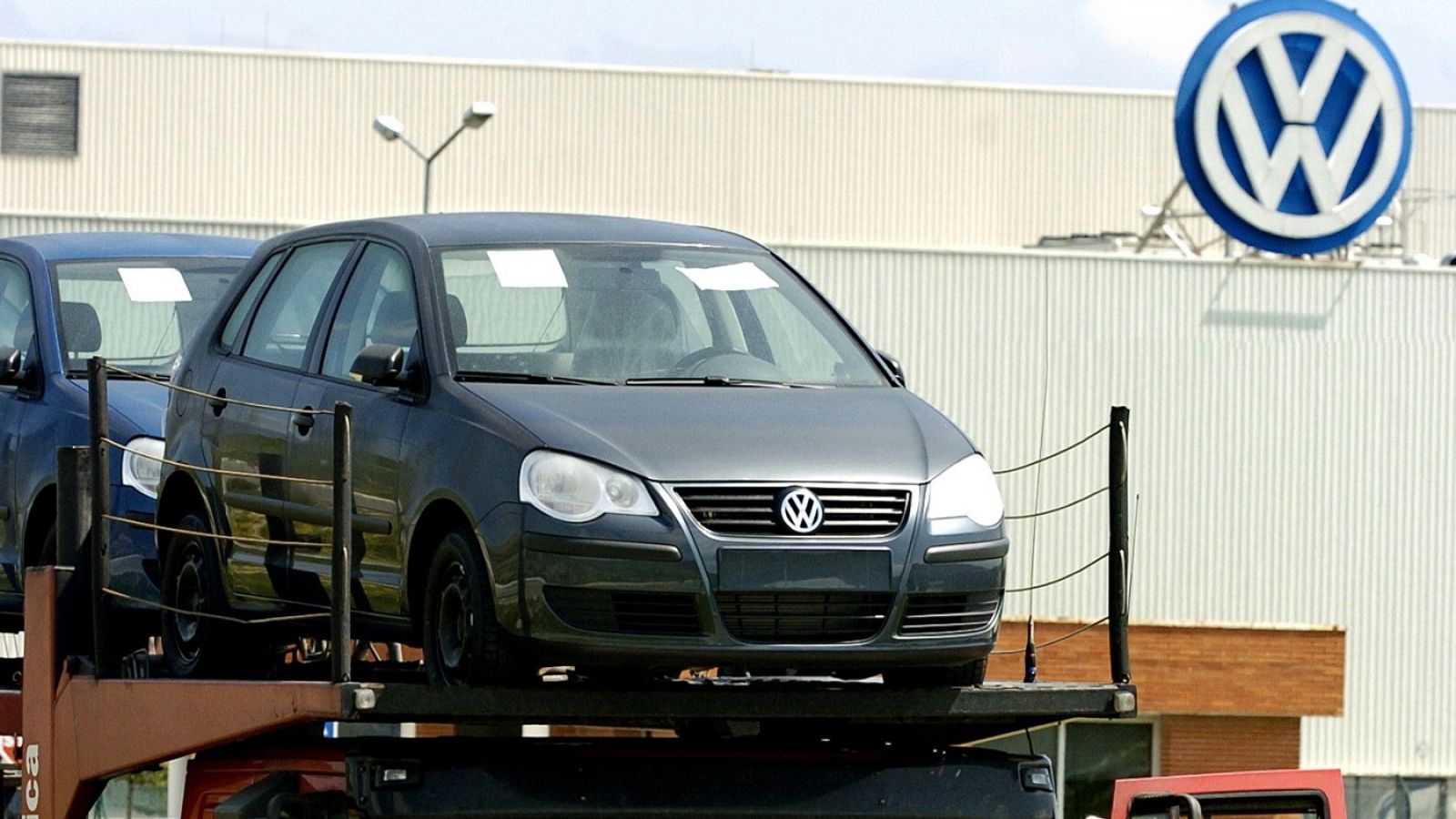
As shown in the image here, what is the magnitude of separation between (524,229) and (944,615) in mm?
1883

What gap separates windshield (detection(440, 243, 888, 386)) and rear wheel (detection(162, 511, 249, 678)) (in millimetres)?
1282

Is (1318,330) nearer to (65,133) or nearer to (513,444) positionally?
(65,133)

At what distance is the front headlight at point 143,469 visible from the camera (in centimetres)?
845

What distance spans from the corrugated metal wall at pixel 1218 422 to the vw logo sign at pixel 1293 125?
105cm

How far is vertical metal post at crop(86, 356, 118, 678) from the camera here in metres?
7.26

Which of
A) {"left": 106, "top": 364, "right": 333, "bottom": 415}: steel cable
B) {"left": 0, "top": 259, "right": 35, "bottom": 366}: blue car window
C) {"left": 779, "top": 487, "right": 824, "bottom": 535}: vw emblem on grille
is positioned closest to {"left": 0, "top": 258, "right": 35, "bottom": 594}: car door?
{"left": 0, "top": 259, "right": 35, "bottom": 366}: blue car window

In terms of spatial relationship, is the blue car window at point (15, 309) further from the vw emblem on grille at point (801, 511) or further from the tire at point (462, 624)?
the vw emblem on grille at point (801, 511)

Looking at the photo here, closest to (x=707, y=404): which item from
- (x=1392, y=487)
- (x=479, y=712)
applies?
(x=479, y=712)

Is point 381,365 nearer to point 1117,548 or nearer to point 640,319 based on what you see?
point 640,319

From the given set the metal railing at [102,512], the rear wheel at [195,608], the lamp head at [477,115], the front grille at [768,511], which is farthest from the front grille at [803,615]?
the lamp head at [477,115]

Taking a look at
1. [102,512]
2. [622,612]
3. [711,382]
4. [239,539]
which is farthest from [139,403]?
[622,612]

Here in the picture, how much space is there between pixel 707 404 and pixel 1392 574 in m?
30.2

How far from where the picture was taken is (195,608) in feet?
25.6

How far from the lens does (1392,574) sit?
115 feet
